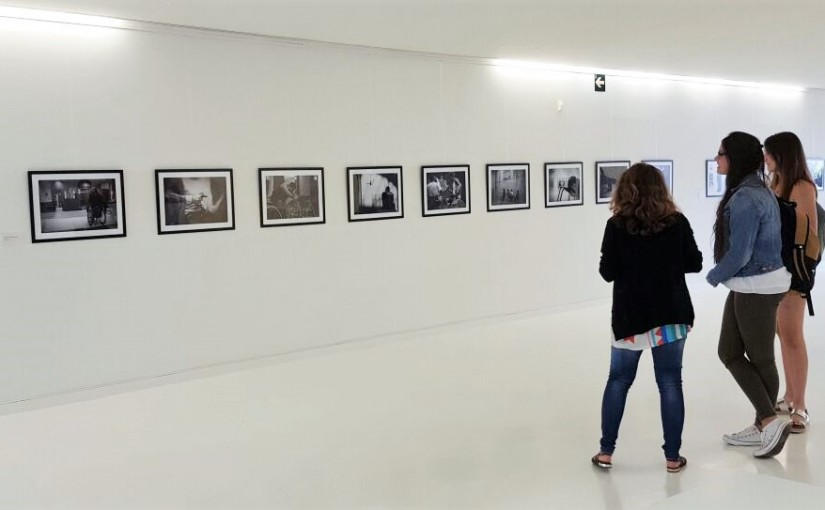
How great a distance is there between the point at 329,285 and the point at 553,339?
3643mm

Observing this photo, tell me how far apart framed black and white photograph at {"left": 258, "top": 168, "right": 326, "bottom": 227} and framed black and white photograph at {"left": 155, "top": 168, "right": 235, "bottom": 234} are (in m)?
0.52

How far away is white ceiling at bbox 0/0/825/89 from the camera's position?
9.42 m

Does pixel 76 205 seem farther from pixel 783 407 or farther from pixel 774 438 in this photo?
pixel 783 407

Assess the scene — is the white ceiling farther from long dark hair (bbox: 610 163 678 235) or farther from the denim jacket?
long dark hair (bbox: 610 163 678 235)

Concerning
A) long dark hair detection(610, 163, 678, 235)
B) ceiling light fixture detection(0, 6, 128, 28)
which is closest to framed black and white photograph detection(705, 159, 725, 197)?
long dark hair detection(610, 163, 678, 235)

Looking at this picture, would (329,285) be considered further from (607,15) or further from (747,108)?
(747,108)

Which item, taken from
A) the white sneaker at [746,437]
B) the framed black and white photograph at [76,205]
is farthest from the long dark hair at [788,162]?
the framed black and white photograph at [76,205]

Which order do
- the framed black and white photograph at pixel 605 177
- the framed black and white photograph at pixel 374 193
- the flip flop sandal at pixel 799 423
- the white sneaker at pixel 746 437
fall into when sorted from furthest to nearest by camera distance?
1. the framed black and white photograph at pixel 605 177
2. the framed black and white photograph at pixel 374 193
3. the flip flop sandal at pixel 799 423
4. the white sneaker at pixel 746 437

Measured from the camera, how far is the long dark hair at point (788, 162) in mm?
7453

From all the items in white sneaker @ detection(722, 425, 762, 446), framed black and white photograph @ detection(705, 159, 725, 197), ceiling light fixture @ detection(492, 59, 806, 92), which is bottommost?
white sneaker @ detection(722, 425, 762, 446)

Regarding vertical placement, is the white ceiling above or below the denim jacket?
above

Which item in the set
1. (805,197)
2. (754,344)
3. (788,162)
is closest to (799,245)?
(805,197)

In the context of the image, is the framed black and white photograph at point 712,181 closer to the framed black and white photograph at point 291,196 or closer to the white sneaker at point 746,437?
the framed black and white photograph at point 291,196

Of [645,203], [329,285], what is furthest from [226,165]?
[645,203]
